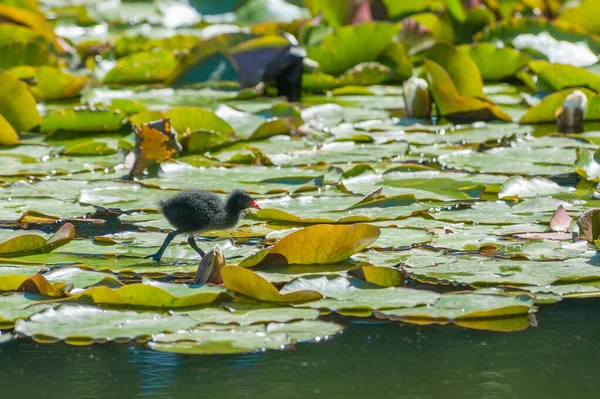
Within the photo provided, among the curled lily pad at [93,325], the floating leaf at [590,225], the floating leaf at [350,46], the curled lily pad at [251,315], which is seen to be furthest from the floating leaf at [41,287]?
the floating leaf at [350,46]

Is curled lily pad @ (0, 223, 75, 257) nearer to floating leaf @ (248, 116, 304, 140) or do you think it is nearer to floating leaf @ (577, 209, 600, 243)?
floating leaf @ (577, 209, 600, 243)

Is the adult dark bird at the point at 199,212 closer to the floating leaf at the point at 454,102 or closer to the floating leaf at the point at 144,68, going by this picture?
the floating leaf at the point at 454,102

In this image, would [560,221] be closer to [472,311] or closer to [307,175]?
[472,311]

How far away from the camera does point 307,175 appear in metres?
5.11

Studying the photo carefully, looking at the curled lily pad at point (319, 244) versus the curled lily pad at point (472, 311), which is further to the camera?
the curled lily pad at point (319, 244)

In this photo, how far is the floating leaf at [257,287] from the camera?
317cm

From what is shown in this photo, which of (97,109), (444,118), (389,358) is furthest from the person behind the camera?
(444,118)

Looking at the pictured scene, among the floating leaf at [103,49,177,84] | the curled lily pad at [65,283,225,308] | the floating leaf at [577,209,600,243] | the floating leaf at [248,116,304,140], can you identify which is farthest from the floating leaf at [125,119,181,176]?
the floating leaf at [103,49,177,84]

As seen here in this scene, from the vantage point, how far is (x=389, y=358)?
9.34 feet

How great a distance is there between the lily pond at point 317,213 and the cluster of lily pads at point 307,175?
0.04 ft

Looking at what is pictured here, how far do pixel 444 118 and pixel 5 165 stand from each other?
→ 272 centimetres

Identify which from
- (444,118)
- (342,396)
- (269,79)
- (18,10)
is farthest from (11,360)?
(18,10)

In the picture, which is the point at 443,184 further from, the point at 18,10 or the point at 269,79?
the point at 18,10

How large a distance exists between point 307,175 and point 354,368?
240 cm
